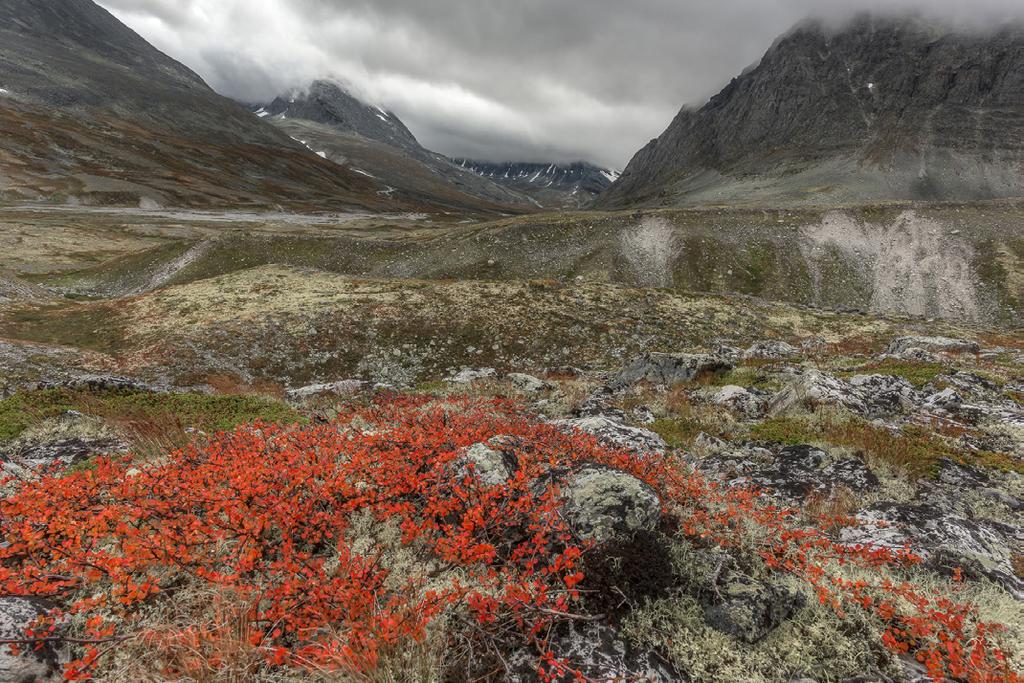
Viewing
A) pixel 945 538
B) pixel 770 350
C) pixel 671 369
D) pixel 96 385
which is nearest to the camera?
pixel 945 538

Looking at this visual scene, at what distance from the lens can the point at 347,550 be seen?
552 cm

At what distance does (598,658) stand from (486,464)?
3.52 m

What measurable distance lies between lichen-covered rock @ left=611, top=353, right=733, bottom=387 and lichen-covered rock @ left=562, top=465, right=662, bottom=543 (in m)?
14.6

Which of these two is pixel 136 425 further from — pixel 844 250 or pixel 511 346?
pixel 844 250

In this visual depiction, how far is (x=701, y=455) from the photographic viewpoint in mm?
11844

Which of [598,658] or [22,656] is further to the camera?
[598,658]

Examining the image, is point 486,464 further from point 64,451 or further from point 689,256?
point 689,256

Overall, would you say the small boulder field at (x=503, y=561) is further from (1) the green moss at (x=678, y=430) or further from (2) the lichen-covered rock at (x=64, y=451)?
(1) the green moss at (x=678, y=430)

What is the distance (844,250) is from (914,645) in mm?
75727

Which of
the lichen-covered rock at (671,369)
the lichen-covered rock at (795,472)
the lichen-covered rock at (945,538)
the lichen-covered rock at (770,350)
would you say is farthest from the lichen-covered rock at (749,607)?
the lichen-covered rock at (770,350)

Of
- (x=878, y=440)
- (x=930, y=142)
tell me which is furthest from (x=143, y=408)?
(x=930, y=142)

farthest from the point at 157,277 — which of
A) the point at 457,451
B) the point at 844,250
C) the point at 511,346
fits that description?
the point at 844,250

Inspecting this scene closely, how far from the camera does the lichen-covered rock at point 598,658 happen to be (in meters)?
4.52

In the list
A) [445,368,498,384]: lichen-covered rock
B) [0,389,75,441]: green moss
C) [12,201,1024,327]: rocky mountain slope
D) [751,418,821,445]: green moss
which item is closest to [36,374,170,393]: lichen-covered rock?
[0,389,75,441]: green moss
